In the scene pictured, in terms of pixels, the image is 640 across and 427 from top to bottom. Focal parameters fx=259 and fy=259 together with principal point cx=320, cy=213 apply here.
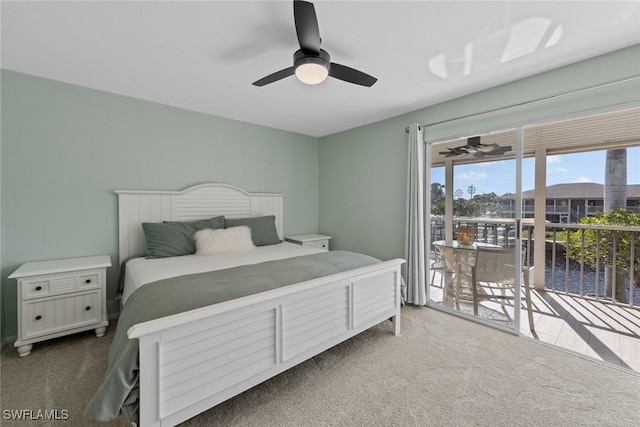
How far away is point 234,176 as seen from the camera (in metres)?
3.67

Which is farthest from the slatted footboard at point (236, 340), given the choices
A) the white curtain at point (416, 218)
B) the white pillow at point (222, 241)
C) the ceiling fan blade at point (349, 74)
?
the ceiling fan blade at point (349, 74)

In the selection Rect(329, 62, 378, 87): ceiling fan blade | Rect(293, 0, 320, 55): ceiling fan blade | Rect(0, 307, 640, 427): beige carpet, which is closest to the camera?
Rect(293, 0, 320, 55): ceiling fan blade

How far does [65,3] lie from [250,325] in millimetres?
2190

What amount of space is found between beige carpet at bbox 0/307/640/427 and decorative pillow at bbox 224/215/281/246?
161 centimetres

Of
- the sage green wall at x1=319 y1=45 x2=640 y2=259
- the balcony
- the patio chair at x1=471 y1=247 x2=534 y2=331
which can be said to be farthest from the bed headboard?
the patio chair at x1=471 y1=247 x2=534 y2=331

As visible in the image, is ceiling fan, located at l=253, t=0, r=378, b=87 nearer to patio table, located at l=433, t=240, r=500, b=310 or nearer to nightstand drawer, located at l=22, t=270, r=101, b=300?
patio table, located at l=433, t=240, r=500, b=310

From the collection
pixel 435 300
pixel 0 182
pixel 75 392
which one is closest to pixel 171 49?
pixel 0 182

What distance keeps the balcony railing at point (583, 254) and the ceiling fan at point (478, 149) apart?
0.72 metres

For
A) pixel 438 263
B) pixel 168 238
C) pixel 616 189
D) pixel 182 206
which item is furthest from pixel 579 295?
pixel 182 206

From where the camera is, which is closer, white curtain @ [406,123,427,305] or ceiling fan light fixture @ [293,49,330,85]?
ceiling fan light fixture @ [293,49,330,85]

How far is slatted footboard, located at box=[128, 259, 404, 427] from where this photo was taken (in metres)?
1.21

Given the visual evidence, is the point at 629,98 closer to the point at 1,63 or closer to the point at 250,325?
the point at 250,325

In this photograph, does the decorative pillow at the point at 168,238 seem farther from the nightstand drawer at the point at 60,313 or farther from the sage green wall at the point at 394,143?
the sage green wall at the point at 394,143

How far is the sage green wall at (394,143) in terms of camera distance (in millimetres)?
2061
